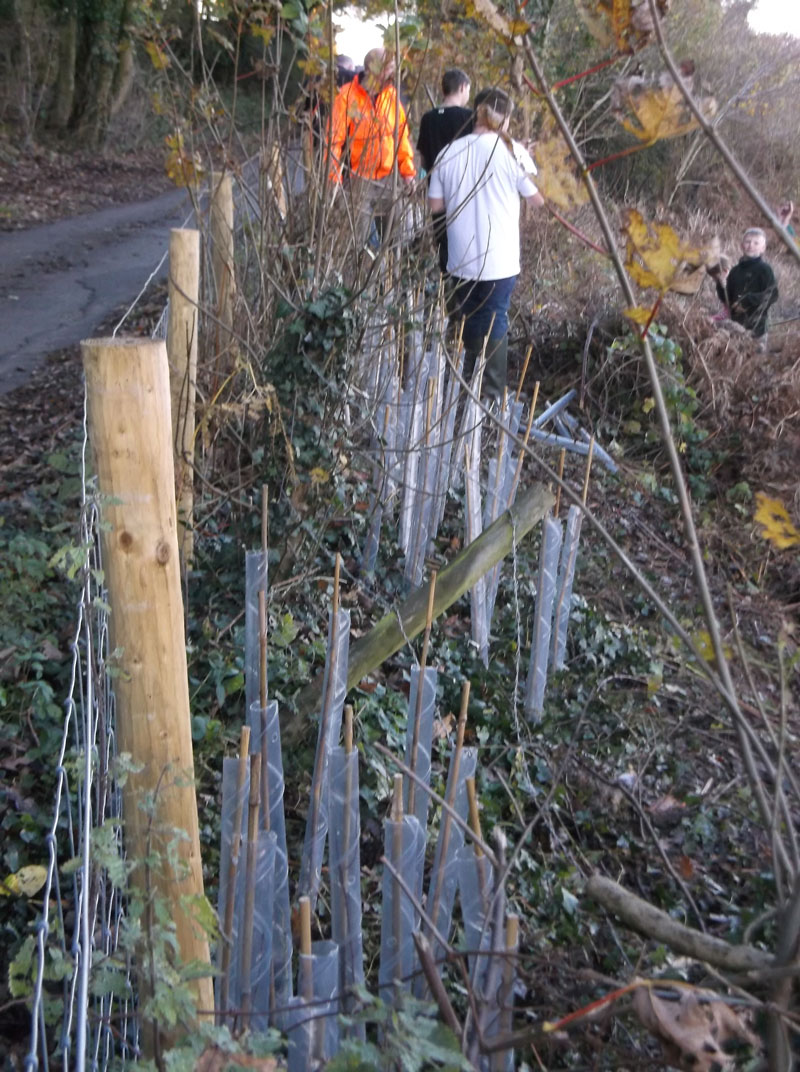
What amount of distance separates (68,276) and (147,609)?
8.84 meters

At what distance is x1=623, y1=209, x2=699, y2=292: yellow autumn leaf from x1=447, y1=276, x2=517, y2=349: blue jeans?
3.96 metres

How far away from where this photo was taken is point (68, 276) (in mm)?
9641

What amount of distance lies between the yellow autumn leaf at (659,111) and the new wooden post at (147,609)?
904 millimetres

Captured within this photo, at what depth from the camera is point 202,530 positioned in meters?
4.15

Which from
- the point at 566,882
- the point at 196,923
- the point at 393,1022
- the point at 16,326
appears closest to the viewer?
the point at 393,1022

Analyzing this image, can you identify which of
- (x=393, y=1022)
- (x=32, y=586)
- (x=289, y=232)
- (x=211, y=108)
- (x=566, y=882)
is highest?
(x=211, y=108)

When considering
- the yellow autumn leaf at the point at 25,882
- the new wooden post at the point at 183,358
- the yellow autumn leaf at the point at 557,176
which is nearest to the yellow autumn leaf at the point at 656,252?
the yellow autumn leaf at the point at 557,176

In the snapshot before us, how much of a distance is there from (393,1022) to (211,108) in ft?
13.7

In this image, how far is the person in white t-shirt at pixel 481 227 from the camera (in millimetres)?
4828

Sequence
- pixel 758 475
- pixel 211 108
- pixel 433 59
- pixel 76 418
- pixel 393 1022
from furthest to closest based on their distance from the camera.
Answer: pixel 758 475 → pixel 76 418 → pixel 433 59 → pixel 211 108 → pixel 393 1022

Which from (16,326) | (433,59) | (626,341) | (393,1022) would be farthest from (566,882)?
(16,326)

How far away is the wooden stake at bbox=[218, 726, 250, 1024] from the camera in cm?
178

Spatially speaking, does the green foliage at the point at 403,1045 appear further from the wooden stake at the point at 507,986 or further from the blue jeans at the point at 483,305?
the blue jeans at the point at 483,305

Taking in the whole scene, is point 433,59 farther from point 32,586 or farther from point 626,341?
point 32,586
